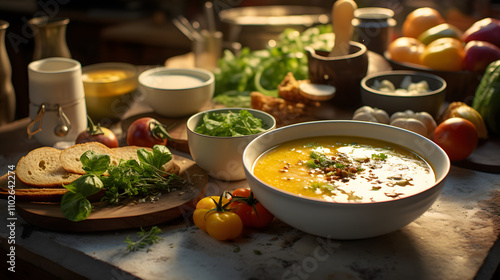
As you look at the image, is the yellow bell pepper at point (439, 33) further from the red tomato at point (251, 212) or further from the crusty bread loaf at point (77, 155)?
the crusty bread loaf at point (77, 155)

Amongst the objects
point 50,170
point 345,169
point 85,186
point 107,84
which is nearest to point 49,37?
point 107,84

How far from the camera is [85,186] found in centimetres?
132

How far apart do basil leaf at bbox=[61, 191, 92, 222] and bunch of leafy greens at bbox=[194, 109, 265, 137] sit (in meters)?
0.46

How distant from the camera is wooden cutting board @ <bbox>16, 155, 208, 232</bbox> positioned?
4.40ft

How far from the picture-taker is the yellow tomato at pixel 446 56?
84.7 inches

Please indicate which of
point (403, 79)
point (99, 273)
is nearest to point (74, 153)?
point (99, 273)

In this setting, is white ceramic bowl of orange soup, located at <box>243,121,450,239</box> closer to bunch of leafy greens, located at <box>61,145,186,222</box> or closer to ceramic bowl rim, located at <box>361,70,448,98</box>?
bunch of leafy greens, located at <box>61,145,186,222</box>

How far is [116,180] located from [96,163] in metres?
0.08

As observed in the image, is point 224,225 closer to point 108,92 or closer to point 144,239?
point 144,239

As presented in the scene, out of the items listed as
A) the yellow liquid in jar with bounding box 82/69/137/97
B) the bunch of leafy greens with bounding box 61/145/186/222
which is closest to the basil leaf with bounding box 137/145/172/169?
the bunch of leafy greens with bounding box 61/145/186/222

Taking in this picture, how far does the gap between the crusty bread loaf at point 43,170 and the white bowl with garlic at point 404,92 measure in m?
1.16

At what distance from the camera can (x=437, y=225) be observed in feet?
4.53

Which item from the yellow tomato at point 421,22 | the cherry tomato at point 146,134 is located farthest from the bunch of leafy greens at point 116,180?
the yellow tomato at point 421,22

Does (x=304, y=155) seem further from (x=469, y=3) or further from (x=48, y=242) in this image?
(x=469, y=3)
